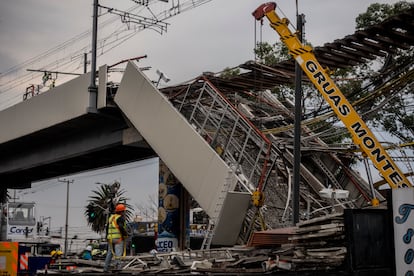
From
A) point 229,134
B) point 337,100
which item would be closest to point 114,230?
point 337,100

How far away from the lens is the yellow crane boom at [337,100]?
18.4 m

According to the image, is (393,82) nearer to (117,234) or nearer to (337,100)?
(337,100)

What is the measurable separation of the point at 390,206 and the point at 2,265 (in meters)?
14.1

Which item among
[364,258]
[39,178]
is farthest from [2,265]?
[39,178]

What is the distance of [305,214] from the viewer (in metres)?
21.8

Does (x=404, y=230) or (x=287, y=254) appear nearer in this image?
(x=404, y=230)

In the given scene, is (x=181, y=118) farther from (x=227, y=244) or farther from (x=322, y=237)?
(x=322, y=237)

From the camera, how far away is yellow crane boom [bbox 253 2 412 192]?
18.4 metres

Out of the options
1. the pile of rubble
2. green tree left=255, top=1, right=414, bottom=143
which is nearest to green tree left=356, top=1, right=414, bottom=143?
green tree left=255, top=1, right=414, bottom=143

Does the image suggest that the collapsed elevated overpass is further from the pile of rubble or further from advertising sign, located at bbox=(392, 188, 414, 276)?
advertising sign, located at bbox=(392, 188, 414, 276)

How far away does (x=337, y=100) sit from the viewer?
19297 millimetres

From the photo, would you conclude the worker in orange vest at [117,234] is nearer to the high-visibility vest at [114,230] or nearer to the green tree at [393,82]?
the high-visibility vest at [114,230]

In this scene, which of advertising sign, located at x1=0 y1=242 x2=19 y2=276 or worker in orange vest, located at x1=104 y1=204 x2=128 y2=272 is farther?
advertising sign, located at x1=0 y1=242 x2=19 y2=276

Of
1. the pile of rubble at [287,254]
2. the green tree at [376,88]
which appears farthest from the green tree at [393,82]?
the pile of rubble at [287,254]
